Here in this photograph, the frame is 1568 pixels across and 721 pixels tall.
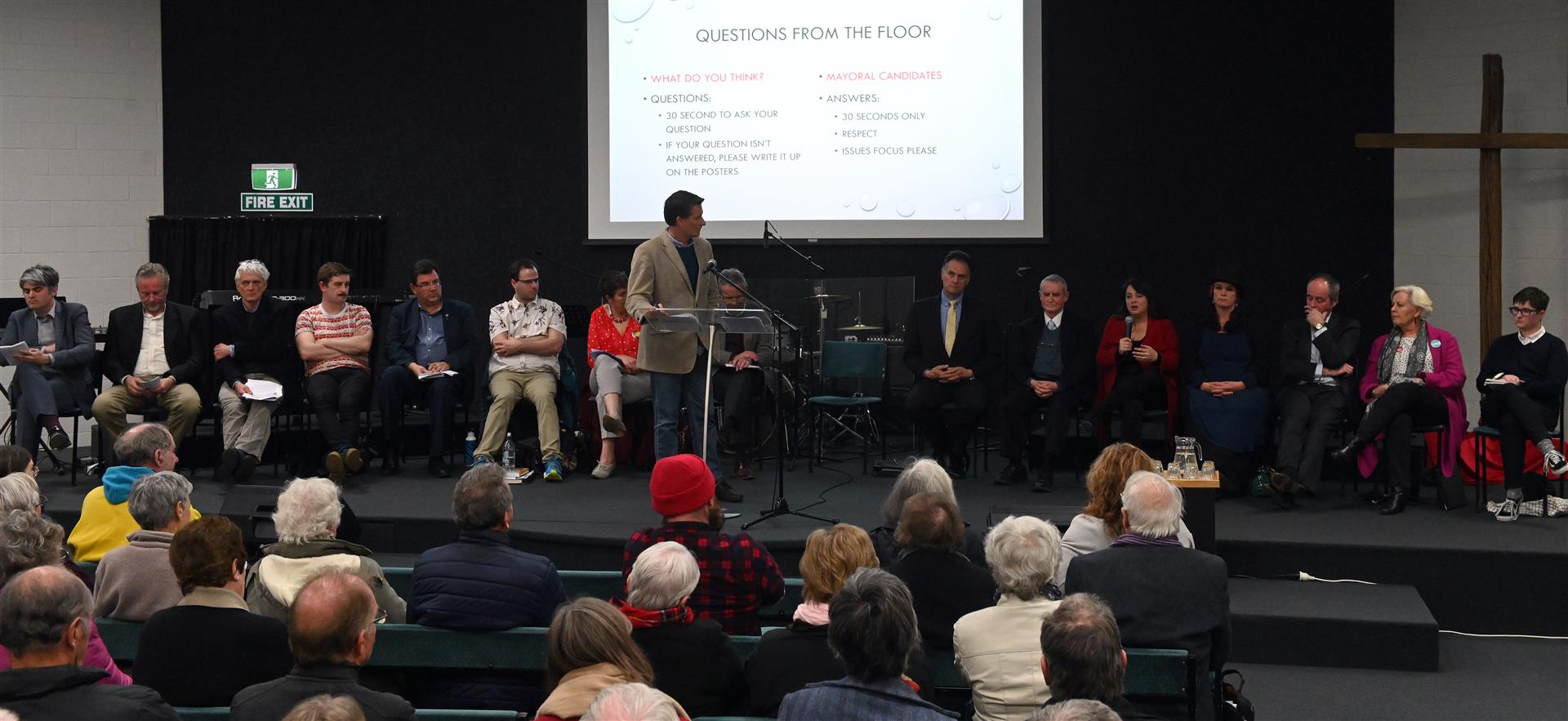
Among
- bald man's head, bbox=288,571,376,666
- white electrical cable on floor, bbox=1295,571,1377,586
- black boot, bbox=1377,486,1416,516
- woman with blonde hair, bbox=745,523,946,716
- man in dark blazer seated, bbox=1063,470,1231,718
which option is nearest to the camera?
bald man's head, bbox=288,571,376,666

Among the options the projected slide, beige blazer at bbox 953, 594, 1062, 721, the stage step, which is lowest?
the stage step

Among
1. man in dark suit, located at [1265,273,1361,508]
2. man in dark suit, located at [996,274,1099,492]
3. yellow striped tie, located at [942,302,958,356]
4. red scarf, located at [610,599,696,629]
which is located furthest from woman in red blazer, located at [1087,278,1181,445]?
red scarf, located at [610,599,696,629]

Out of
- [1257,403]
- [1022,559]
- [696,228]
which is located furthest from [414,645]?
[1257,403]

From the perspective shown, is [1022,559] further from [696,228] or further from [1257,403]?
[1257,403]

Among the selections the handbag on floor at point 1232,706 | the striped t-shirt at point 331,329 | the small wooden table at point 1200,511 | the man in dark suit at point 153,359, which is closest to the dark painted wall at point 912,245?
the striped t-shirt at point 331,329

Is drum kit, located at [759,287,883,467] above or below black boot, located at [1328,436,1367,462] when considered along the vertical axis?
above

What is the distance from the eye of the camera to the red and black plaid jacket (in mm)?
3619

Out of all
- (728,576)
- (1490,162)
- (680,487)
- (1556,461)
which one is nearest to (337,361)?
(680,487)

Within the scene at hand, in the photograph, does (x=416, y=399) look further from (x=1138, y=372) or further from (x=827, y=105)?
(x=1138, y=372)

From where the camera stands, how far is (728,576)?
362 centimetres

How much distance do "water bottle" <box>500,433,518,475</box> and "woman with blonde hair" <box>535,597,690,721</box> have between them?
437cm

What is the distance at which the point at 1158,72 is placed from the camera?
26.9ft

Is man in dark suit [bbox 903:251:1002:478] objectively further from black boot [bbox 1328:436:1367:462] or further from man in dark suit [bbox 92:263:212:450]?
man in dark suit [bbox 92:263:212:450]

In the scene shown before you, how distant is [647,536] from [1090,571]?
116 centimetres
